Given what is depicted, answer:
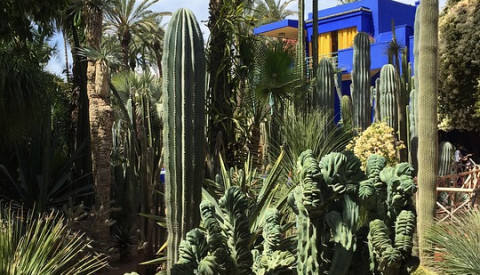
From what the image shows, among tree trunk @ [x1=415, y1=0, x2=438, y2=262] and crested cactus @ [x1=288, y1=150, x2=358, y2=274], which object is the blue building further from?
crested cactus @ [x1=288, y1=150, x2=358, y2=274]

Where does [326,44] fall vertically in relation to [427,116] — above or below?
above

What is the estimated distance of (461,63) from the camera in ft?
44.1

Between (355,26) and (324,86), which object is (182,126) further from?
(355,26)

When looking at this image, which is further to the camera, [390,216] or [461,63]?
[461,63]

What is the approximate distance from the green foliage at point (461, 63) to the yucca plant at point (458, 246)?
343 inches

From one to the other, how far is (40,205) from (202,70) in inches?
160

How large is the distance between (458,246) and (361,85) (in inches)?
241

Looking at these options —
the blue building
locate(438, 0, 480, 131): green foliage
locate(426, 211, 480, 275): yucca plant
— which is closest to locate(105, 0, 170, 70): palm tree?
the blue building

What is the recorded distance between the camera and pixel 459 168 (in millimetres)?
13422

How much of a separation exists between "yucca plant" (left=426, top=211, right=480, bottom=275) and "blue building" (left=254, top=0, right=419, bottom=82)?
1628cm

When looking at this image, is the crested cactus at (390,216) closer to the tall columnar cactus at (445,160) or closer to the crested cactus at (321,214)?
→ the crested cactus at (321,214)

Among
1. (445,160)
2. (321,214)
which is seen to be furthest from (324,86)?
(321,214)

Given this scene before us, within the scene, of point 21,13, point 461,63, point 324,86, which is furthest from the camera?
point 461,63

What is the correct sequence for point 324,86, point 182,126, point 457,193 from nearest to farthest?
1. point 182,126
2. point 457,193
3. point 324,86
